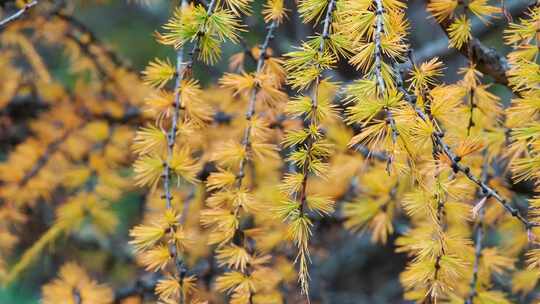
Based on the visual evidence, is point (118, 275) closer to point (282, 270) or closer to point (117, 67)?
point (117, 67)

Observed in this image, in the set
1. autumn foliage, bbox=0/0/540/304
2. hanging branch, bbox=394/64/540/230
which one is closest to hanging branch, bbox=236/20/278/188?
autumn foliage, bbox=0/0/540/304

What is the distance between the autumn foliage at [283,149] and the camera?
0.69m

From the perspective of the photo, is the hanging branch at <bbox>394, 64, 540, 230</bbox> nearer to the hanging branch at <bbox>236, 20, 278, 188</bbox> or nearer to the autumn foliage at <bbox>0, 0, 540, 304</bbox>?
the autumn foliage at <bbox>0, 0, 540, 304</bbox>

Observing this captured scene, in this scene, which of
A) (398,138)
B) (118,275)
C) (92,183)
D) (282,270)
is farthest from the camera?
(118,275)

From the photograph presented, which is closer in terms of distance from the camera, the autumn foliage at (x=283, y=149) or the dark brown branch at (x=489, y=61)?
the autumn foliage at (x=283, y=149)

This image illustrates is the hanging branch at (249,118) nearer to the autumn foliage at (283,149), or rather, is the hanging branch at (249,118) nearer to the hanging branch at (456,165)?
the autumn foliage at (283,149)

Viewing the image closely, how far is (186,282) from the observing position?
2.50 ft

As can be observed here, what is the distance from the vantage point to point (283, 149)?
41.6 inches

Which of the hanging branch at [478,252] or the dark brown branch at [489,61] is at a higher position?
the dark brown branch at [489,61]

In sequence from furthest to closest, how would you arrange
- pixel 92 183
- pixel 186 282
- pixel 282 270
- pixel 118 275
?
pixel 118 275
pixel 92 183
pixel 282 270
pixel 186 282

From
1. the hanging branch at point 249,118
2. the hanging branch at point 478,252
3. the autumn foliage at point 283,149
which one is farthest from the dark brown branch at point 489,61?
the hanging branch at point 249,118

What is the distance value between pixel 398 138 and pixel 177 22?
31 centimetres

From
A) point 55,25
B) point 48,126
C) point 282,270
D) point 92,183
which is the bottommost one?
point 282,270

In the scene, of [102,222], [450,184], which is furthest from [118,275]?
[450,184]
